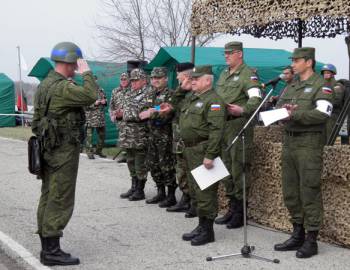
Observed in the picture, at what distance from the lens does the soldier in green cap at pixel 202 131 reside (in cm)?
553

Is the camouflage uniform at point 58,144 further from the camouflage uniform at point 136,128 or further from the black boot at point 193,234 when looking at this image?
the camouflage uniform at point 136,128

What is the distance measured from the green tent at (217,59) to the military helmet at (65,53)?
7.39 meters

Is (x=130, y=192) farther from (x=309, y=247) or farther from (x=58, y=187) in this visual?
(x=309, y=247)

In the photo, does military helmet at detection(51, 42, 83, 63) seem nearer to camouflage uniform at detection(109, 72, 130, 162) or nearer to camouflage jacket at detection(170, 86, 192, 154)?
camouflage jacket at detection(170, 86, 192, 154)

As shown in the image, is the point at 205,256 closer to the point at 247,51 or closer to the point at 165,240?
the point at 165,240

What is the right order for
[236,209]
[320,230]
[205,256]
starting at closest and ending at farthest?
[205,256], [320,230], [236,209]

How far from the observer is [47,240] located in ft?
16.8

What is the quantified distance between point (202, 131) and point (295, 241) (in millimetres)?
1417

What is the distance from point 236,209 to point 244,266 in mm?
1512

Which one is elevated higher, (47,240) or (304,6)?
(304,6)

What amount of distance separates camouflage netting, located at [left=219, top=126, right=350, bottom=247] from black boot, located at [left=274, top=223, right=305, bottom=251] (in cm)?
33

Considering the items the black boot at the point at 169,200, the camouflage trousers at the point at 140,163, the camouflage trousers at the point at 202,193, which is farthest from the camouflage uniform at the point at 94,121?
the camouflage trousers at the point at 202,193

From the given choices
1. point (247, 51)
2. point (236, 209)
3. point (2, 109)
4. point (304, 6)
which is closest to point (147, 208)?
point (236, 209)

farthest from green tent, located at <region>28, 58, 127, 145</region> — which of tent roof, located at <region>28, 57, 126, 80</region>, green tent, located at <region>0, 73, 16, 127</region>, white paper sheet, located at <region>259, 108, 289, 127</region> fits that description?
white paper sheet, located at <region>259, 108, 289, 127</region>
